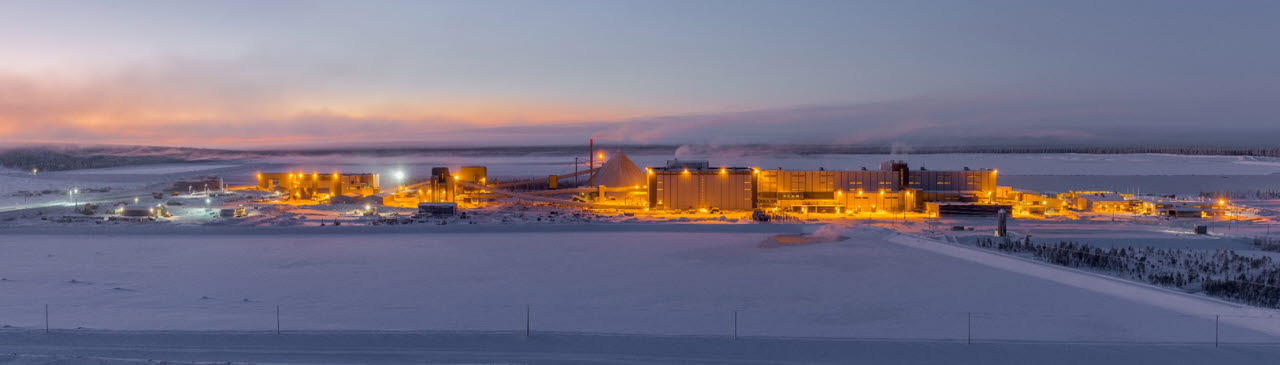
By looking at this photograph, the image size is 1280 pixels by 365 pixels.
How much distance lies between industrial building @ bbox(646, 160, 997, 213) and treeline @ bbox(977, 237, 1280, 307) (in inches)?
377

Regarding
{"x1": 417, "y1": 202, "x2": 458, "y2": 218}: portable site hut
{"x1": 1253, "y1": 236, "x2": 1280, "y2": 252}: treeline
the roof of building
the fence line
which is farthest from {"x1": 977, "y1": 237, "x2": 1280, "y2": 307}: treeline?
{"x1": 417, "y1": 202, "x2": 458, "y2": 218}: portable site hut

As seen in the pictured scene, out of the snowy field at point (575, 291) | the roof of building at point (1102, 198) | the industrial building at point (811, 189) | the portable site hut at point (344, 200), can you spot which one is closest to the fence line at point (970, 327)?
the snowy field at point (575, 291)

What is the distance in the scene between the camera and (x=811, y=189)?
32.6 metres

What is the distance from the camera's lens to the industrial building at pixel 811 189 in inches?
1188

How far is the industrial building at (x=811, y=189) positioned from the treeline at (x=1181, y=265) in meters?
9.59

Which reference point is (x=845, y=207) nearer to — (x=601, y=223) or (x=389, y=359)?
(x=601, y=223)

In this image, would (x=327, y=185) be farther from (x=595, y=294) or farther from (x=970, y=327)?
(x=970, y=327)

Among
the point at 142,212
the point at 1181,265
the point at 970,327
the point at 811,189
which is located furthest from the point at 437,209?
the point at 1181,265

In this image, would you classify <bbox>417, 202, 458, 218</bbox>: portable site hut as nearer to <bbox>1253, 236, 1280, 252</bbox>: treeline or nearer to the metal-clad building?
the metal-clad building

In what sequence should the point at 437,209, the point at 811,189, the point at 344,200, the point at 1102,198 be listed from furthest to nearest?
the point at 344,200 < the point at 811,189 < the point at 1102,198 < the point at 437,209

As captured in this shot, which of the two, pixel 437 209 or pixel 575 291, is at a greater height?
pixel 437 209

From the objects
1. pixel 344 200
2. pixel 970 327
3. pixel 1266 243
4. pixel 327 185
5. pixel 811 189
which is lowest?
pixel 970 327

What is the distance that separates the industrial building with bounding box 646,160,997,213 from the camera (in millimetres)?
30172

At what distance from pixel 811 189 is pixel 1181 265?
16900 millimetres
